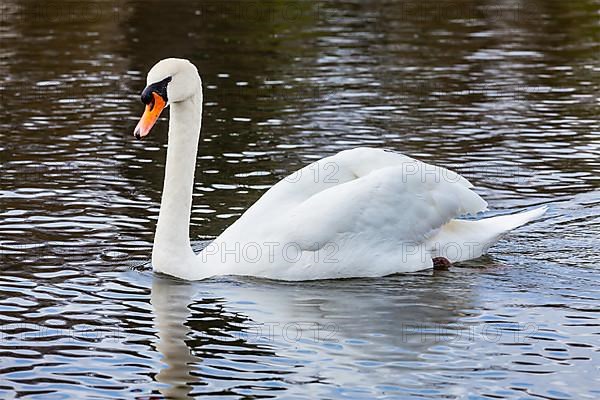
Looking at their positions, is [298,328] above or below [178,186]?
below

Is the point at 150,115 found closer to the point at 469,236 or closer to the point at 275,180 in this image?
the point at 469,236

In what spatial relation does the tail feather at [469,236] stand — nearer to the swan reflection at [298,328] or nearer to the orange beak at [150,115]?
the swan reflection at [298,328]

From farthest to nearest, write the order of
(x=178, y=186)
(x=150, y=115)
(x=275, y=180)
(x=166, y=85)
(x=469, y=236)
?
(x=275, y=180) → (x=469, y=236) → (x=178, y=186) → (x=166, y=85) → (x=150, y=115)

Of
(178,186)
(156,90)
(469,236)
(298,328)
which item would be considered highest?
(156,90)

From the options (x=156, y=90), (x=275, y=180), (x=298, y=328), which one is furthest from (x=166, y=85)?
(x=275, y=180)

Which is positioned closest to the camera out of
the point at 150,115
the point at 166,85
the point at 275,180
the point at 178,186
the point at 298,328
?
the point at 298,328

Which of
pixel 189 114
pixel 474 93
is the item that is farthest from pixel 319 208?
pixel 474 93

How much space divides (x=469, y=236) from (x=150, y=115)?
2.85m

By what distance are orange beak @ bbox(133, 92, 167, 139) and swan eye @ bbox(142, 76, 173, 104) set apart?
0.08ft

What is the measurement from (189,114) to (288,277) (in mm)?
1467

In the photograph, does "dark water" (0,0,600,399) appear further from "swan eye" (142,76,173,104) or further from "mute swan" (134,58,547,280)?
"swan eye" (142,76,173,104)

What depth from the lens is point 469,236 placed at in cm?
1116

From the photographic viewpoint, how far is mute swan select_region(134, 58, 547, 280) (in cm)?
1026

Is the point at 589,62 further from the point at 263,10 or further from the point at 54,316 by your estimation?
the point at 54,316
